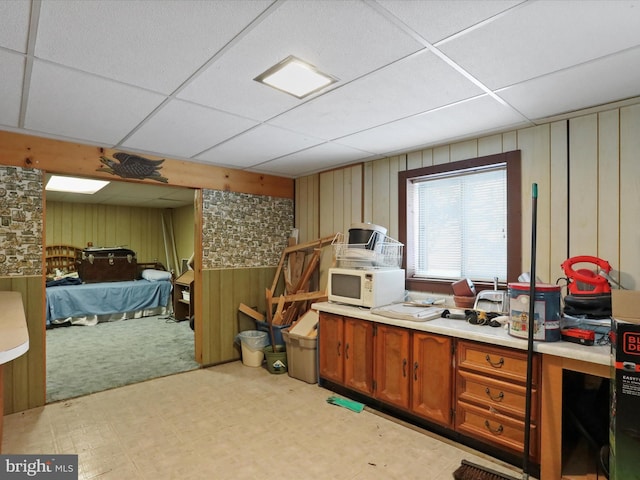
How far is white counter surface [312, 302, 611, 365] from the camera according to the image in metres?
2.00

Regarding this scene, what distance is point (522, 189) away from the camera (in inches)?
115

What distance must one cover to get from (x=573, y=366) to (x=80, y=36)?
3.02 meters

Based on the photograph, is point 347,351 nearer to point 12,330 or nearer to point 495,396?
point 495,396

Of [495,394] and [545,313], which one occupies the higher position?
[545,313]

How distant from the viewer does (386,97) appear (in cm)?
238

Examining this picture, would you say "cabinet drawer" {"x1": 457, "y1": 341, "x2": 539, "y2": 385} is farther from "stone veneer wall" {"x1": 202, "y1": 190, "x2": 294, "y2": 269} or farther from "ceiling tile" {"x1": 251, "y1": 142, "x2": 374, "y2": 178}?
"stone veneer wall" {"x1": 202, "y1": 190, "x2": 294, "y2": 269}

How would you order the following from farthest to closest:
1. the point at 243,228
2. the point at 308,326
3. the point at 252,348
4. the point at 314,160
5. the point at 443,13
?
1. the point at 243,228
2. the point at 252,348
3. the point at 314,160
4. the point at 308,326
5. the point at 443,13

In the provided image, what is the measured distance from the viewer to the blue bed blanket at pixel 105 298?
621 centimetres

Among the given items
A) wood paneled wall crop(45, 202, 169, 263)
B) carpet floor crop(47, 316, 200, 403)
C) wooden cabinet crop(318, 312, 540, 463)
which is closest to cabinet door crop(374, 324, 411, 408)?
wooden cabinet crop(318, 312, 540, 463)

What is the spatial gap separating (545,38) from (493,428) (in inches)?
88.7

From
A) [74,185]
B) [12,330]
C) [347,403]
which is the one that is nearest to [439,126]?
[347,403]

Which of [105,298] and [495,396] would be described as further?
[105,298]

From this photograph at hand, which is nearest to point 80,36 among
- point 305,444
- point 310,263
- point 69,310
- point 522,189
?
point 305,444

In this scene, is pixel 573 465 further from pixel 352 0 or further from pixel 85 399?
pixel 85 399
